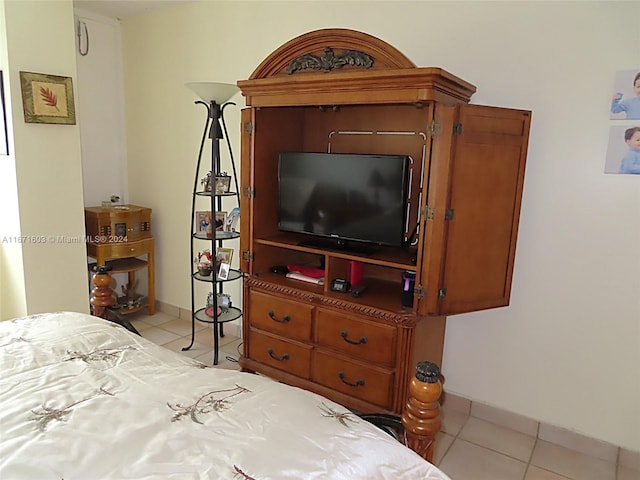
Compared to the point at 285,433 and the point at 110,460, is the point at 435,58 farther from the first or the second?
the point at 110,460

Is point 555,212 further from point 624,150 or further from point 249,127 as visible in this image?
point 249,127

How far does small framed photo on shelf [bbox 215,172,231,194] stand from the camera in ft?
9.96

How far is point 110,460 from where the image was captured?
95 centimetres

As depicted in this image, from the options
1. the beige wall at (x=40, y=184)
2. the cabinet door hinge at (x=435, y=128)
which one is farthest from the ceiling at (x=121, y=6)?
the cabinet door hinge at (x=435, y=128)

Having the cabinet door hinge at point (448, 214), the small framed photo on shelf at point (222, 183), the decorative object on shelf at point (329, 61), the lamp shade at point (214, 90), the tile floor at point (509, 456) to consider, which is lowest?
the tile floor at point (509, 456)

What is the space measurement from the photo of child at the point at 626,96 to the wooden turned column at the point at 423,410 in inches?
60.0

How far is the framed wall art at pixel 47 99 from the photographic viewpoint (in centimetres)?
274

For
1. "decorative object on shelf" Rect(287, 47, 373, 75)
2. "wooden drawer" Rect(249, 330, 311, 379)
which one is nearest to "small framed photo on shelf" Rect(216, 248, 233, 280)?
"wooden drawer" Rect(249, 330, 311, 379)

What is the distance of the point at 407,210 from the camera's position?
231 cm

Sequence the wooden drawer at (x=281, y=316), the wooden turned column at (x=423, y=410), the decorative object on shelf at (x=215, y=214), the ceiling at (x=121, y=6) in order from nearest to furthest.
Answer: the wooden turned column at (x=423, y=410) < the wooden drawer at (x=281, y=316) < the decorative object on shelf at (x=215, y=214) < the ceiling at (x=121, y=6)

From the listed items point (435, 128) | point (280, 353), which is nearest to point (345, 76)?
point (435, 128)

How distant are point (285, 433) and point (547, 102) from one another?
195 centimetres

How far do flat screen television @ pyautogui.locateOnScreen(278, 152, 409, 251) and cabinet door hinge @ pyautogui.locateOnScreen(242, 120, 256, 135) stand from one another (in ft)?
0.69

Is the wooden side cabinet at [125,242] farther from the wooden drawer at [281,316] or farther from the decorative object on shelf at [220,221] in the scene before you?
the wooden drawer at [281,316]
